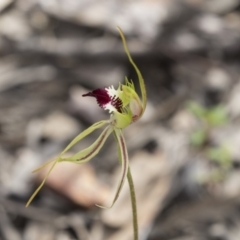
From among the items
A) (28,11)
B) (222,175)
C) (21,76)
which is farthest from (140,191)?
(28,11)

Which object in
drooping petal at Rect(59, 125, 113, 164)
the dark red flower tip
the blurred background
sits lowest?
drooping petal at Rect(59, 125, 113, 164)

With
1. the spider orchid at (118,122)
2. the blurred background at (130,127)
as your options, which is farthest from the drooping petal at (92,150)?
Result: the blurred background at (130,127)

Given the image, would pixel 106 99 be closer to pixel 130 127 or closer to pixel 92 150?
pixel 92 150

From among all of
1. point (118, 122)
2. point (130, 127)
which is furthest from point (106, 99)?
point (130, 127)

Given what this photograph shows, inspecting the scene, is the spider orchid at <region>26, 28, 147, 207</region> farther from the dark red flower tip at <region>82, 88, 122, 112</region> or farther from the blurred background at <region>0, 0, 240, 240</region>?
the blurred background at <region>0, 0, 240, 240</region>

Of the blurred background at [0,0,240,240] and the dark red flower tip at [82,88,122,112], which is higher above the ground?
the blurred background at [0,0,240,240]

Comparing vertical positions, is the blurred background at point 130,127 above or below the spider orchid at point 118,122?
above

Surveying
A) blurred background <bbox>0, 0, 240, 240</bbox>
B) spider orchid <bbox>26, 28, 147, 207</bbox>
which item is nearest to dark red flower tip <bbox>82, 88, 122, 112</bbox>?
spider orchid <bbox>26, 28, 147, 207</bbox>

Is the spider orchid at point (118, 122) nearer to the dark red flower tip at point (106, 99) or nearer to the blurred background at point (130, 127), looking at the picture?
the dark red flower tip at point (106, 99)

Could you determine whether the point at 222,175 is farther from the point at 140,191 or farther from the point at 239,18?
the point at 239,18

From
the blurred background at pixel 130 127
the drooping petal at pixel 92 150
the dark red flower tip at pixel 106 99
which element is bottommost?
the drooping petal at pixel 92 150
